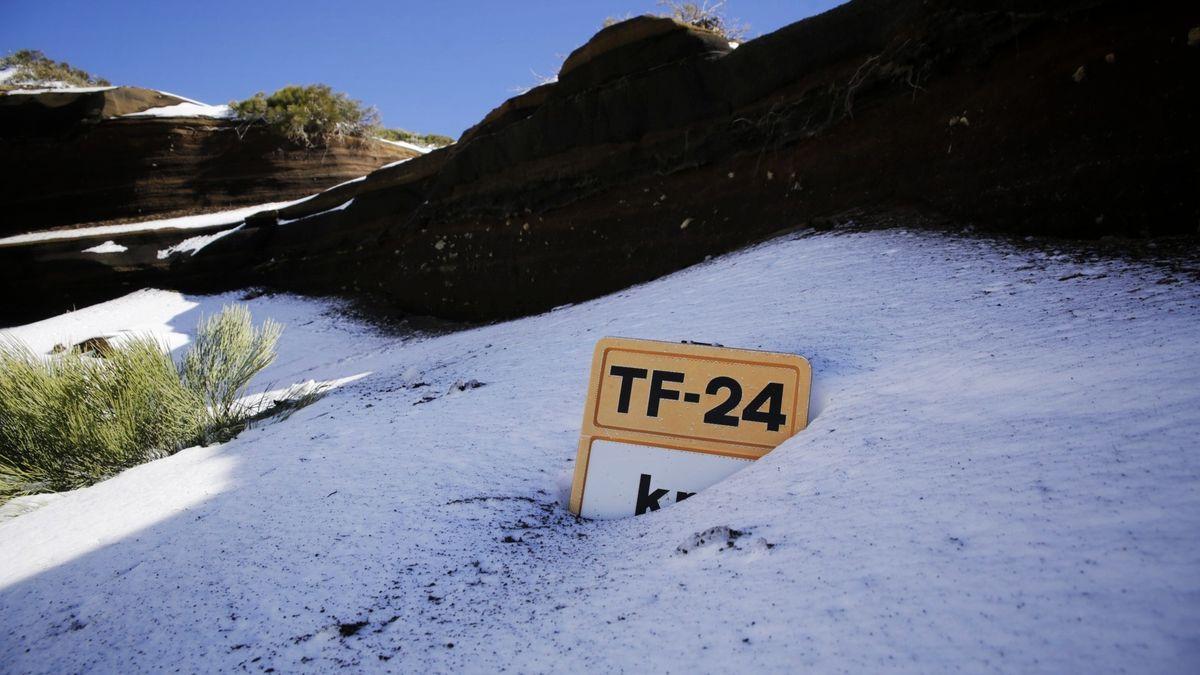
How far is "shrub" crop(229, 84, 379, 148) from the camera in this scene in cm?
1677

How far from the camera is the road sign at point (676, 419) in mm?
2152

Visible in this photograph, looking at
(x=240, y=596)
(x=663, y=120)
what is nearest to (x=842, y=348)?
(x=240, y=596)

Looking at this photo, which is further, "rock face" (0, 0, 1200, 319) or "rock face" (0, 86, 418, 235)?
"rock face" (0, 86, 418, 235)

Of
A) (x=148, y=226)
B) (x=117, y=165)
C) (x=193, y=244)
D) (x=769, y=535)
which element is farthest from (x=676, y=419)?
(x=117, y=165)

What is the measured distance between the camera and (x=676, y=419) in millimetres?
2230

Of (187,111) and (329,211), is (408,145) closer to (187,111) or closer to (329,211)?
(187,111)

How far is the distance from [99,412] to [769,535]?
4577 mm

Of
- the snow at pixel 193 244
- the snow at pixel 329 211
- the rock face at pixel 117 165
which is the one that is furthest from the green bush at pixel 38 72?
the snow at pixel 329 211

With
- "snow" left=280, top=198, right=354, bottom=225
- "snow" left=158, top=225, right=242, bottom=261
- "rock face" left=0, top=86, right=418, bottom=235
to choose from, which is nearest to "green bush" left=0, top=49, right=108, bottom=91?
"rock face" left=0, top=86, right=418, bottom=235

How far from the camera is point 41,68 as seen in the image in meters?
20.1

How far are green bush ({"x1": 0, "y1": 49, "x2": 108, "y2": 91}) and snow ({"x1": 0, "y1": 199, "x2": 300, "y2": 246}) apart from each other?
765cm

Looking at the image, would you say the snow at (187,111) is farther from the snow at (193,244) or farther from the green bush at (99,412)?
the green bush at (99,412)

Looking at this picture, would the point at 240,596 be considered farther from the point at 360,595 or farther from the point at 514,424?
the point at 514,424

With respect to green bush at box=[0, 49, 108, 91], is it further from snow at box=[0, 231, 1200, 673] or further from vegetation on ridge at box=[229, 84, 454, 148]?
snow at box=[0, 231, 1200, 673]
